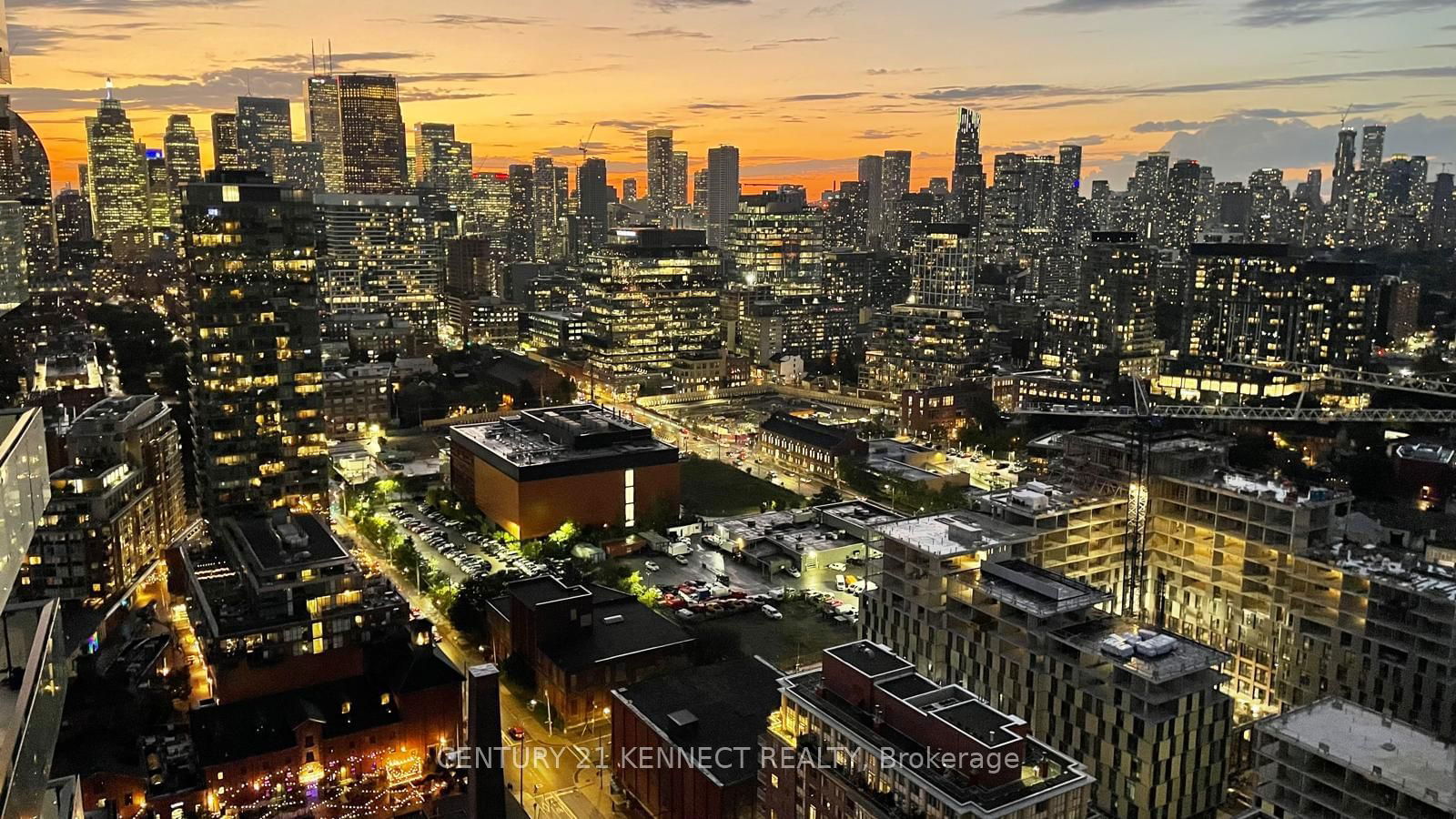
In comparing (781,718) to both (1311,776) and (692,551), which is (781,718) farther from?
(692,551)

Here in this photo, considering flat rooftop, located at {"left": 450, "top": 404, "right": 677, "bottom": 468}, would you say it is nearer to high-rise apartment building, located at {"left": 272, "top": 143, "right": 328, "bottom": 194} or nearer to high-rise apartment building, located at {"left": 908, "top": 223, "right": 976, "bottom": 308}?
high-rise apartment building, located at {"left": 908, "top": 223, "right": 976, "bottom": 308}

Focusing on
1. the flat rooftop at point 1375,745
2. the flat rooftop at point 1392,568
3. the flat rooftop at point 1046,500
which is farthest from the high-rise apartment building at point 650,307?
the flat rooftop at point 1375,745

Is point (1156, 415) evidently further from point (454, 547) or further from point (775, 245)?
point (775, 245)

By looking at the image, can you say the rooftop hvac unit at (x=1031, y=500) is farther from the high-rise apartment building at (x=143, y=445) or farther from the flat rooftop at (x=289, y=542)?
the high-rise apartment building at (x=143, y=445)

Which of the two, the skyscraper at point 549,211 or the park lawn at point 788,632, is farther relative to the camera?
the skyscraper at point 549,211

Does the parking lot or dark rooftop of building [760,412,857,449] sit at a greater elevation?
dark rooftop of building [760,412,857,449]

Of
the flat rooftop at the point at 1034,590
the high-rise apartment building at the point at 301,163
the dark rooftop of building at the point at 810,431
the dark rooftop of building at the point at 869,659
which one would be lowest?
the dark rooftop of building at the point at 810,431

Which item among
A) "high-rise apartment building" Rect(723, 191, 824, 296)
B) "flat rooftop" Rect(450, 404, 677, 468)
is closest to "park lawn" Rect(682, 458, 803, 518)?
"flat rooftop" Rect(450, 404, 677, 468)

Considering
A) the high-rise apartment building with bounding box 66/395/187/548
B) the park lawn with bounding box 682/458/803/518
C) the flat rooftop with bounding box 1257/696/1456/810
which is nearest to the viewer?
the flat rooftop with bounding box 1257/696/1456/810
